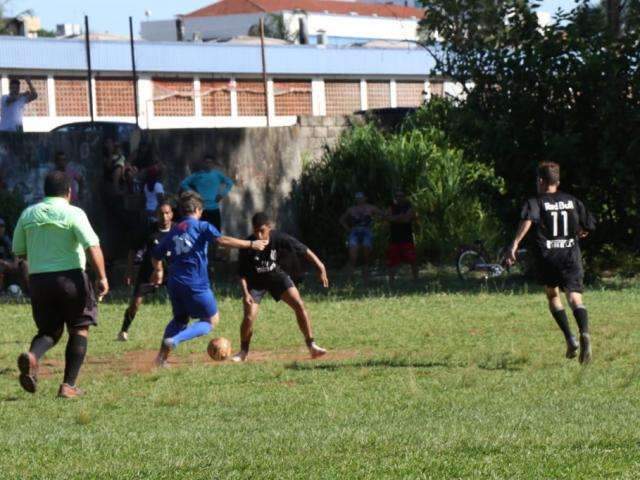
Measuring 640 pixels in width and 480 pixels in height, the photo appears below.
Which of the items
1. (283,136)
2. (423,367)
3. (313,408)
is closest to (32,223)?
(313,408)

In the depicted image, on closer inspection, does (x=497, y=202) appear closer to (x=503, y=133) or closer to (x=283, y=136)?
(x=503, y=133)

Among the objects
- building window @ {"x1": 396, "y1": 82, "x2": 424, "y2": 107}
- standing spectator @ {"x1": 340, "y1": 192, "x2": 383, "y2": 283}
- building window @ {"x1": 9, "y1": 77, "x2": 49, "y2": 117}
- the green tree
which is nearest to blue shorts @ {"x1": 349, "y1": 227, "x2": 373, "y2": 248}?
standing spectator @ {"x1": 340, "y1": 192, "x2": 383, "y2": 283}

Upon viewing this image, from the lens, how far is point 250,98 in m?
54.2

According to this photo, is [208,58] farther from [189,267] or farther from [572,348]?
[572,348]

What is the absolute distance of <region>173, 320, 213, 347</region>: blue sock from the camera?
1347 cm

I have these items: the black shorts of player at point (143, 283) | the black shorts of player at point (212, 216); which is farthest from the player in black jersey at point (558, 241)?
the black shorts of player at point (212, 216)

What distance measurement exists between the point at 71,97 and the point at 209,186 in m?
26.4

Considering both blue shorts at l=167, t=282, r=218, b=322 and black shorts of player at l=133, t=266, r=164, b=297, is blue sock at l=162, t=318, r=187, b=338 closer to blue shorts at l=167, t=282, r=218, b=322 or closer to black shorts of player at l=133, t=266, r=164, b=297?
blue shorts at l=167, t=282, r=218, b=322

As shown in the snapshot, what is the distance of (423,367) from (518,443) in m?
5.19

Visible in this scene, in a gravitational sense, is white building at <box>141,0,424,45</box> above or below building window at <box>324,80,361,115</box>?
above

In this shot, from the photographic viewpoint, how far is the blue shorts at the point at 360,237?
2472 centimetres

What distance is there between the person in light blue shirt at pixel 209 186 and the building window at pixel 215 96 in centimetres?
2934

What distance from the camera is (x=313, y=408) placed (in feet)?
37.1

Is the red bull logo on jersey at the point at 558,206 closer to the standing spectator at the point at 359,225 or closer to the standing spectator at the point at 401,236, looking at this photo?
the standing spectator at the point at 401,236
